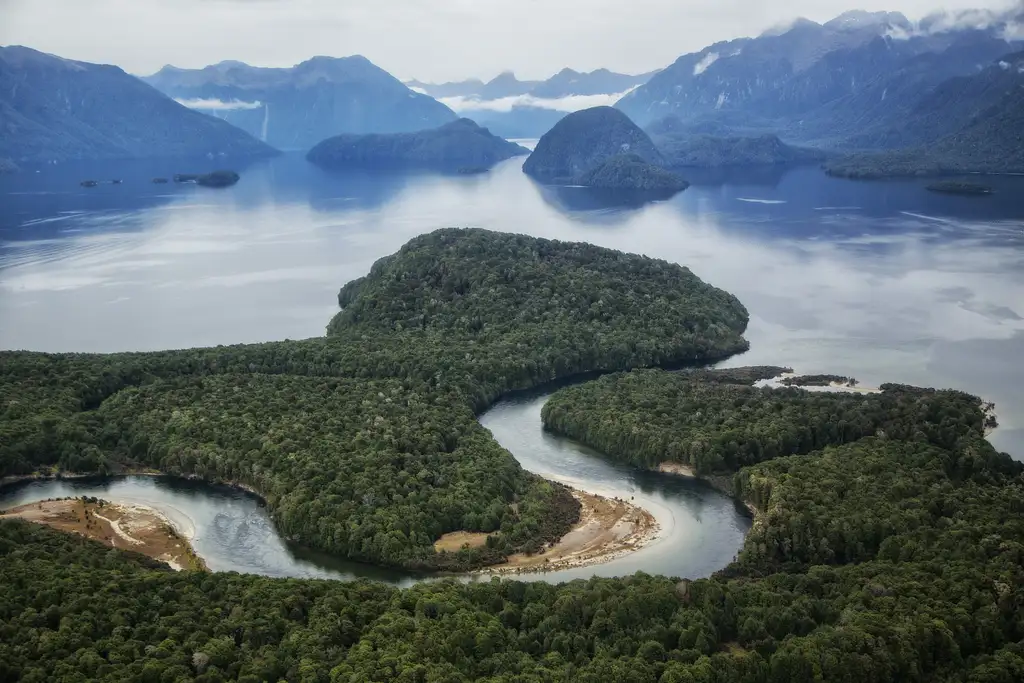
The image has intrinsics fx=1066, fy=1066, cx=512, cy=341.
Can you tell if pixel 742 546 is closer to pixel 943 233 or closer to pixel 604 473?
pixel 604 473

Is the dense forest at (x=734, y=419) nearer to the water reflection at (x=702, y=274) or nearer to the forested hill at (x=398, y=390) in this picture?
the water reflection at (x=702, y=274)

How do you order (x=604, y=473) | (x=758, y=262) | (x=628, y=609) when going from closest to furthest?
(x=628, y=609) < (x=604, y=473) < (x=758, y=262)

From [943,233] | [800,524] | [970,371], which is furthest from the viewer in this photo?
[943,233]

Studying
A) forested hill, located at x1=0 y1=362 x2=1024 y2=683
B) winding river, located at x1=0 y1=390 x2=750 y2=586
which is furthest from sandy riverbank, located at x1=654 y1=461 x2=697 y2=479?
forested hill, located at x1=0 y1=362 x2=1024 y2=683

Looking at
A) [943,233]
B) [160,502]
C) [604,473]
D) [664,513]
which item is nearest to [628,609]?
[664,513]

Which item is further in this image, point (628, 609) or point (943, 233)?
point (943, 233)

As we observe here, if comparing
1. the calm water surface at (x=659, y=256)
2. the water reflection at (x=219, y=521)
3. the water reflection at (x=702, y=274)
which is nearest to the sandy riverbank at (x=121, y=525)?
the water reflection at (x=219, y=521)

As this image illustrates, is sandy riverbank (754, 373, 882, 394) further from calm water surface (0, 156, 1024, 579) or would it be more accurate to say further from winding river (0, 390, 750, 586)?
→ winding river (0, 390, 750, 586)
